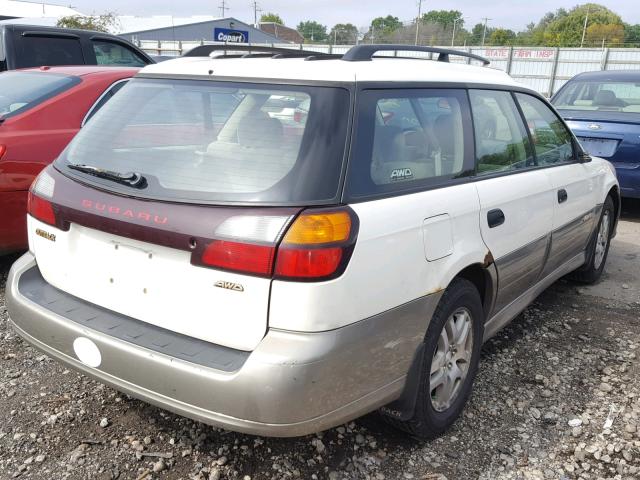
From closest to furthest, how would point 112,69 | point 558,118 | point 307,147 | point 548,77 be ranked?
point 307,147 → point 558,118 → point 112,69 → point 548,77

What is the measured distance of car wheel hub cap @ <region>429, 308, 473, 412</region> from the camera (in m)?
2.76

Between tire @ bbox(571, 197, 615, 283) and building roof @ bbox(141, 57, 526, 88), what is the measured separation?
2.44m

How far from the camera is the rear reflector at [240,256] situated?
6.69 feet

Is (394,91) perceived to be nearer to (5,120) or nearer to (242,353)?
(242,353)

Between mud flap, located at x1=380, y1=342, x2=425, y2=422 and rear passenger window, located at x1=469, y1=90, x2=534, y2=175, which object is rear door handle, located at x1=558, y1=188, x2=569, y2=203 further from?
mud flap, located at x1=380, y1=342, x2=425, y2=422

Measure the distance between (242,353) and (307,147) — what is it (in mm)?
776

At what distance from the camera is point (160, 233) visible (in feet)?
7.20

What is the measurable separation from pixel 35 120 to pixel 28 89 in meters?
0.59

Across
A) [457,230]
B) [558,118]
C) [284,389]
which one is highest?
[558,118]

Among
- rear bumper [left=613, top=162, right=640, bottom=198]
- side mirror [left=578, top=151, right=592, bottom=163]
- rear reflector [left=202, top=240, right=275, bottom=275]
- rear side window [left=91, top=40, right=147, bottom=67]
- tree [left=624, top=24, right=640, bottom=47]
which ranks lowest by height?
rear bumper [left=613, top=162, right=640, bottom=198]

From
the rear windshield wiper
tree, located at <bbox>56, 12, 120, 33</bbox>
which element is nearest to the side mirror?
the rear windshield wiper

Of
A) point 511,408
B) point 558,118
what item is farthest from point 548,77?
point 511,408

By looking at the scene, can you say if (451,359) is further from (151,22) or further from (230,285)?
(151,22)

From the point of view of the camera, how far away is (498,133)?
10.8ft
